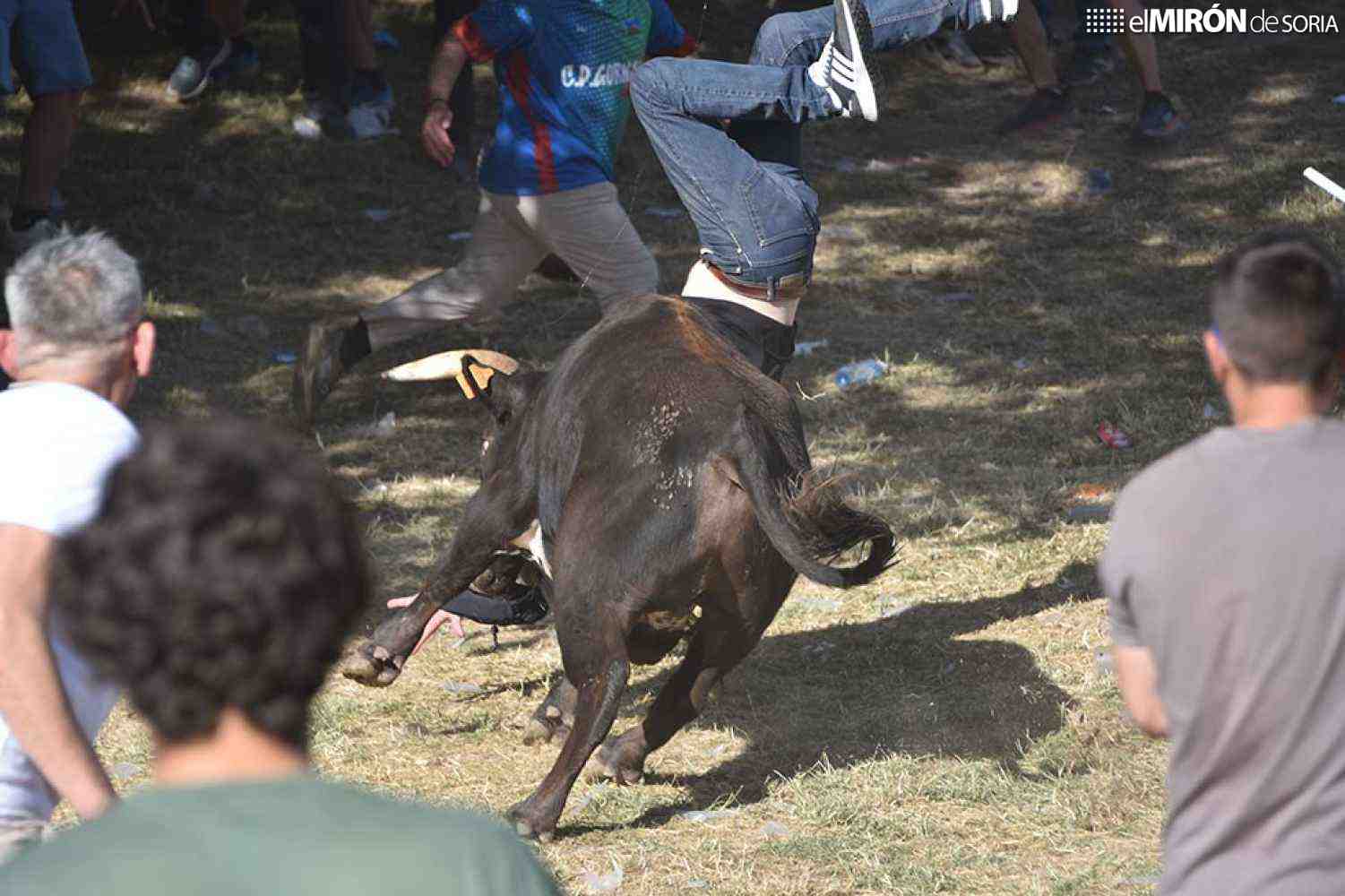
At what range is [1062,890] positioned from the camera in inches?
167

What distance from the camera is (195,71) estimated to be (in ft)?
35.6

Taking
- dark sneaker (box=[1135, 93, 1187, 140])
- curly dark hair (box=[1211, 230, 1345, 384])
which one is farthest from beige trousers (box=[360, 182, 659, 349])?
dark sneaker (box=[1135, 93, 1187, 140])

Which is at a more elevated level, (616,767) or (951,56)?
(616,767)

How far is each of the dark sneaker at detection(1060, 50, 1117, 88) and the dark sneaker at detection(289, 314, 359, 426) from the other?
6.04 m

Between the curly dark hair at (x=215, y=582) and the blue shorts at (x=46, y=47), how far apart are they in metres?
7.12

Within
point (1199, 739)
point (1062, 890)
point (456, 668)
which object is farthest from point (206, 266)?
point (1199, 739)

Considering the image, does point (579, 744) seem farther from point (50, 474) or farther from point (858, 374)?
point (858, 374)

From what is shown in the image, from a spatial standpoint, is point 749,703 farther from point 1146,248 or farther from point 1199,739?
point 1146,248

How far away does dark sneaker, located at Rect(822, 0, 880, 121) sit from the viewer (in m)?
5.61

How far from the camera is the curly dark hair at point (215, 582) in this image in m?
1.58

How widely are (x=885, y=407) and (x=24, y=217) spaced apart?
4.20 meters

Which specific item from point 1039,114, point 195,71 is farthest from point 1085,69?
point 195,71

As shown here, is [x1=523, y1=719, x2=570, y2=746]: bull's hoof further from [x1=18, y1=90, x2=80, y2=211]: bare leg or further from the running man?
[x1=18, y1=90, x2=80, y2=211]: bare leg

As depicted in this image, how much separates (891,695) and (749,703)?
1.48ft
